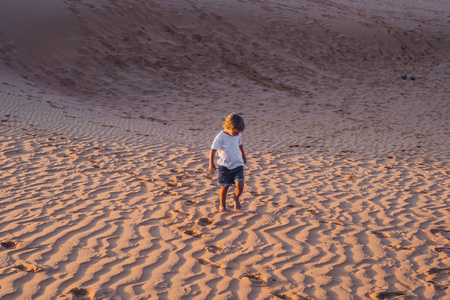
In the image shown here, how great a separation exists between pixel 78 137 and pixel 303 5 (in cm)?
2026

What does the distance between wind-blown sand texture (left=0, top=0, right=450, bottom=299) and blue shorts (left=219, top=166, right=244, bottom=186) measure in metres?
0.43

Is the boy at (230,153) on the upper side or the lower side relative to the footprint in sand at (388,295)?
upper

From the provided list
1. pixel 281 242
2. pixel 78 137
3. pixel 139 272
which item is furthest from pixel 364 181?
pixel 78 137

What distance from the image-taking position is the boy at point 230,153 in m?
5.12

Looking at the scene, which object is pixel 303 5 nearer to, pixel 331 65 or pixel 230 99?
pixel 331 65

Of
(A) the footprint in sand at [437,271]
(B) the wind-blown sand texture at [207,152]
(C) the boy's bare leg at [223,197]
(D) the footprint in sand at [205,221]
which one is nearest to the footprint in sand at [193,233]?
(B) the wind-blown sand texture at [207,152]

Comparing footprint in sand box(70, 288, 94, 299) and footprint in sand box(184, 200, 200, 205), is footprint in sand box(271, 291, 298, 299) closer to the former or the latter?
footprint in sand box(70, 288, 94, 299)

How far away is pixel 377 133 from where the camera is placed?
1284 centimetres

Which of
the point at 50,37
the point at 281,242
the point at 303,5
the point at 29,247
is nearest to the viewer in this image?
the point at 29,247

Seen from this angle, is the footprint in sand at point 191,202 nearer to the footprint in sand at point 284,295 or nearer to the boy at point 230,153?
the boy at point 230,153

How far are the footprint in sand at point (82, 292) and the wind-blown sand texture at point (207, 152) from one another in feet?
0.05

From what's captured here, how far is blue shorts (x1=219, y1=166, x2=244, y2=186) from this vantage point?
5.30m

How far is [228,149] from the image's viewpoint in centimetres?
521

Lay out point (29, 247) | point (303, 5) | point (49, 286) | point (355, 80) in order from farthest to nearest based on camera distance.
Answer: point (303, 5), point (355, 80), point (29, 247), point (49, 286)
